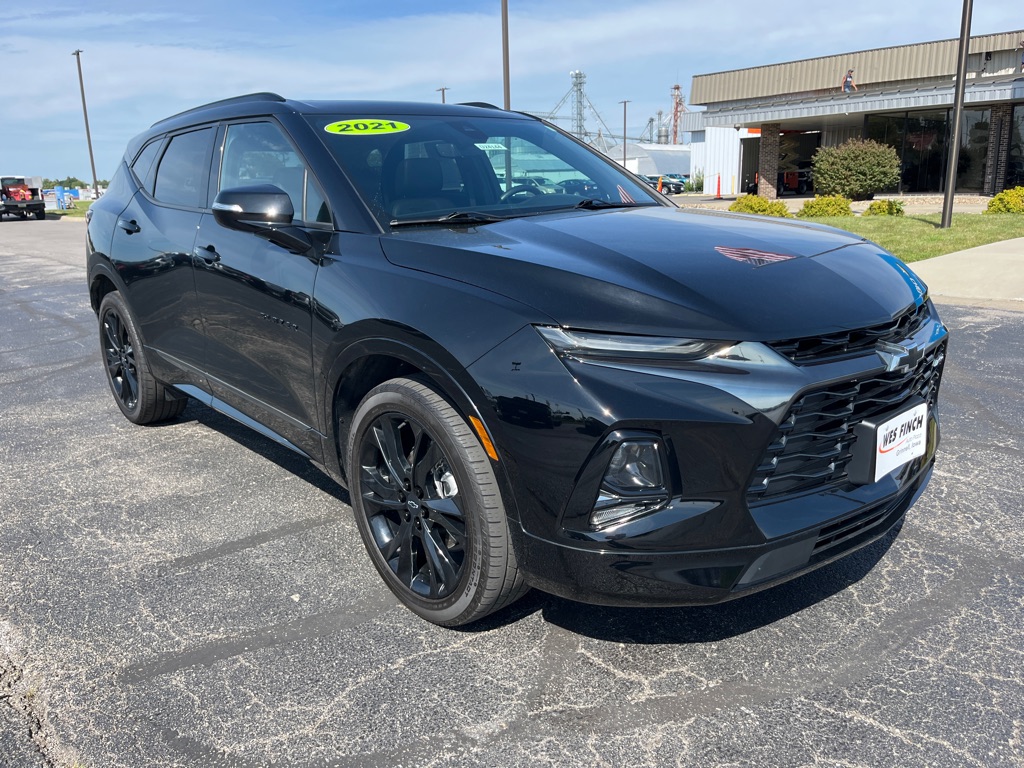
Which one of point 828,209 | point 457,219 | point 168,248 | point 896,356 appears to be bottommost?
point 828,209

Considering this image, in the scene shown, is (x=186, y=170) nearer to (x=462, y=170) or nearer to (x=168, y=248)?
(x=168, y=248)

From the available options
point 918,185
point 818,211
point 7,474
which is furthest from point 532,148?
point 918,185

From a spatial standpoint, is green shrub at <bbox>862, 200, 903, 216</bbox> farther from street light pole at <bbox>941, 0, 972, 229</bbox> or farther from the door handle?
the door handle

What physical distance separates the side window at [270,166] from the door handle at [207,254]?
1.04ft

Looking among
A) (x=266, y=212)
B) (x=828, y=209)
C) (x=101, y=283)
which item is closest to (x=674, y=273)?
(x=266, y=212)

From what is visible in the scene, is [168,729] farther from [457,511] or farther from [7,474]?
[7,474]

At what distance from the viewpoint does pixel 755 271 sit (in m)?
2.59

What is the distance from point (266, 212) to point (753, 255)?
173 centimetres

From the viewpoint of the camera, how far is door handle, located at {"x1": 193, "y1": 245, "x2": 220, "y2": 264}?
3.78m

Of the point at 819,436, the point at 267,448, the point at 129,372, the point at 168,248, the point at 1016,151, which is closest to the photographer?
the point at 819,436

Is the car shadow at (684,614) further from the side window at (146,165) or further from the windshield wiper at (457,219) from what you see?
the side window at (146,165)

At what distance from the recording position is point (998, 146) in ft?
92.1

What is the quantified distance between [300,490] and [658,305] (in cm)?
243

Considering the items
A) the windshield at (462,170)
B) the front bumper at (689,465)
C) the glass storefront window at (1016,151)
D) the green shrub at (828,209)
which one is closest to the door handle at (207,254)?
the windshield at (462,170)
